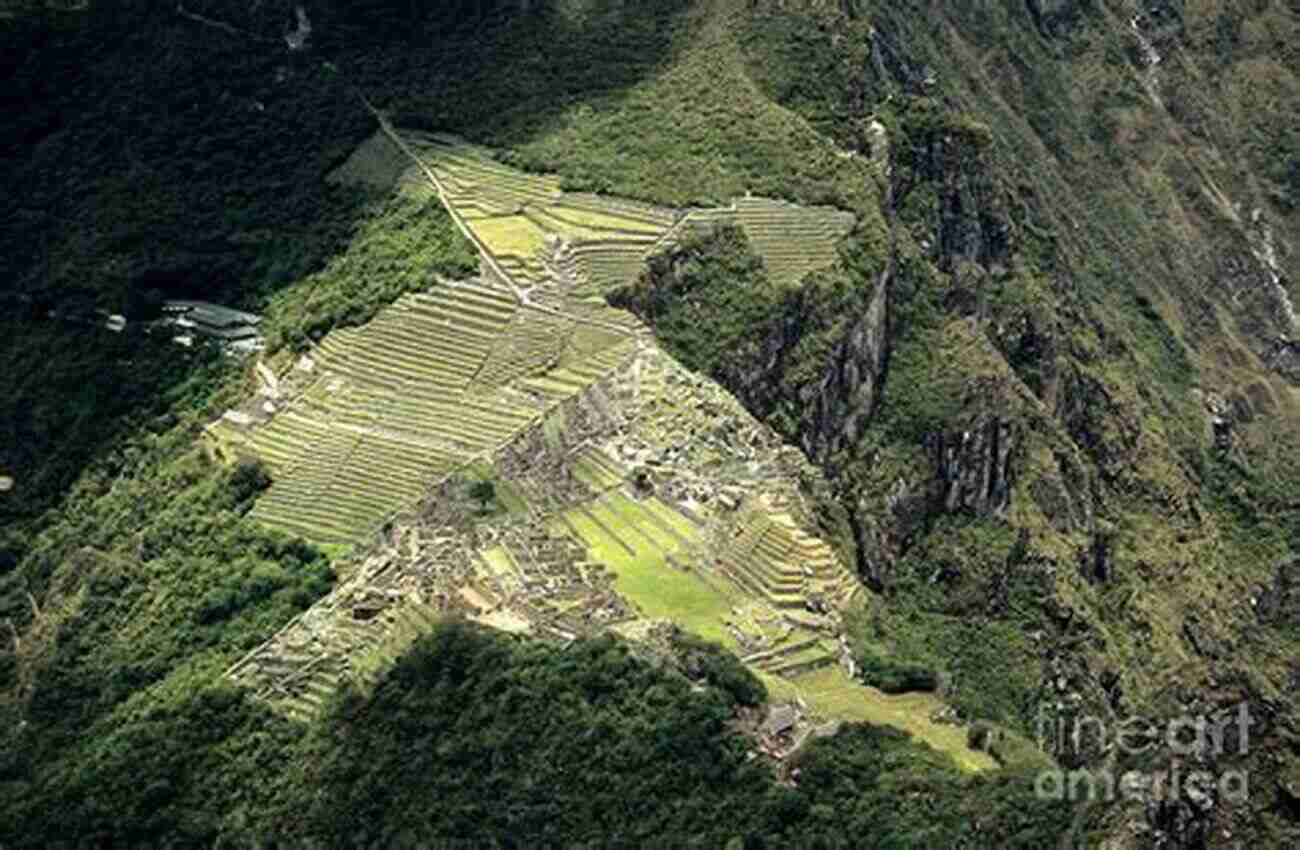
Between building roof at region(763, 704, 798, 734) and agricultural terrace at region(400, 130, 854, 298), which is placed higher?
building roof at region(763, 704, 798, 734)

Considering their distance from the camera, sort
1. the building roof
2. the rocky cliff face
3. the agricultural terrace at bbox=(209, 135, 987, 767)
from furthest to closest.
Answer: the rocky cliff face → the agricultural terrace at bbox=(209, 135, 987, 767) → the building roof

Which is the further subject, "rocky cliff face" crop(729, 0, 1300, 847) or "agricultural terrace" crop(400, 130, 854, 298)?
"rocky cliff face" crop(729, 0, 1300, 847)

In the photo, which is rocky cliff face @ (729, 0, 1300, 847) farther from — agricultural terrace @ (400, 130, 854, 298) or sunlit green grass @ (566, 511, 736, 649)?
sunlit green grass @ (566, 511, 736, 649)

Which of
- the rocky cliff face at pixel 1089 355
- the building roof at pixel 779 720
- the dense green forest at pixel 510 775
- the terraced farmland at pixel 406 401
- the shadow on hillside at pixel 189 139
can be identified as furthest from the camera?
the rocky cliff face at pixel 1089 355

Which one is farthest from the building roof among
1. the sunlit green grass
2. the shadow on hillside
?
the shadow on hillside

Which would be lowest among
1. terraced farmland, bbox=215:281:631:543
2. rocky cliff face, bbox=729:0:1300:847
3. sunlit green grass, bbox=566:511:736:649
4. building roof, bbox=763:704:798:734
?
rocky cliff face, bbox=729:0:1300:847

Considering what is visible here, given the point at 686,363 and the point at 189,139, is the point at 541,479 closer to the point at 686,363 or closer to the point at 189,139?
the point at 686,363

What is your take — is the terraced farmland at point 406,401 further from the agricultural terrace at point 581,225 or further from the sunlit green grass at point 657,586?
the sunlit green grass at point 657,586

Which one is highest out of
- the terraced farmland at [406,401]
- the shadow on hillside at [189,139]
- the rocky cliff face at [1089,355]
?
the terraced farmland at [406,401]

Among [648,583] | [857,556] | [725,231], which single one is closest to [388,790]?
[648,583]

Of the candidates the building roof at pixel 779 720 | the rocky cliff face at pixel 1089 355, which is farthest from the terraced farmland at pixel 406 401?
the building roof at pixel 779 720
